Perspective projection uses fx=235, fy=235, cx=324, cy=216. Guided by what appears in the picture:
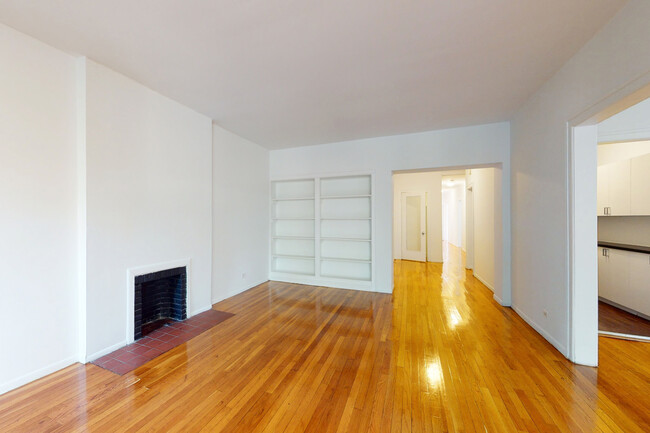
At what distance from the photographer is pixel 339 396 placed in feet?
6.11

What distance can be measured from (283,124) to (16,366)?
3870 mm

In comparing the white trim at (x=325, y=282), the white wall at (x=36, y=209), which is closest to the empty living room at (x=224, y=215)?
the white wall at (x=36, y=209)

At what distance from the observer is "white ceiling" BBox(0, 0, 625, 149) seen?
1.71m

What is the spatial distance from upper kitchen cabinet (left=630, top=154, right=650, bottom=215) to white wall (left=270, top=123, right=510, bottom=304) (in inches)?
55.7

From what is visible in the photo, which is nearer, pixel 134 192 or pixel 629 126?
pixel 629 126

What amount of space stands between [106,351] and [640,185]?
22.3 feet

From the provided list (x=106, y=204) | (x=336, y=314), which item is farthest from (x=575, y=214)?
(x=106, y=204)

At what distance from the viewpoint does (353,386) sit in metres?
1.97

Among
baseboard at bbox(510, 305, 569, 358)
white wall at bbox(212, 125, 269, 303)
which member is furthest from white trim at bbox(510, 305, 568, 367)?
white wall at bbox(212, 125, 269, 303)

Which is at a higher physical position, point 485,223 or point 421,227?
point 485,223

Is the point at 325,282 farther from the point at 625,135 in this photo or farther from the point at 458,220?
the point at 458,220

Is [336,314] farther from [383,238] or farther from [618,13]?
[618,13]

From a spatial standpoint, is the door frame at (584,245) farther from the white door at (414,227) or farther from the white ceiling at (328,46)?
the white door at (414,227)

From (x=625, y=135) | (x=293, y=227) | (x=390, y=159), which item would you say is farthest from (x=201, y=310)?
(x=625, y=135)
